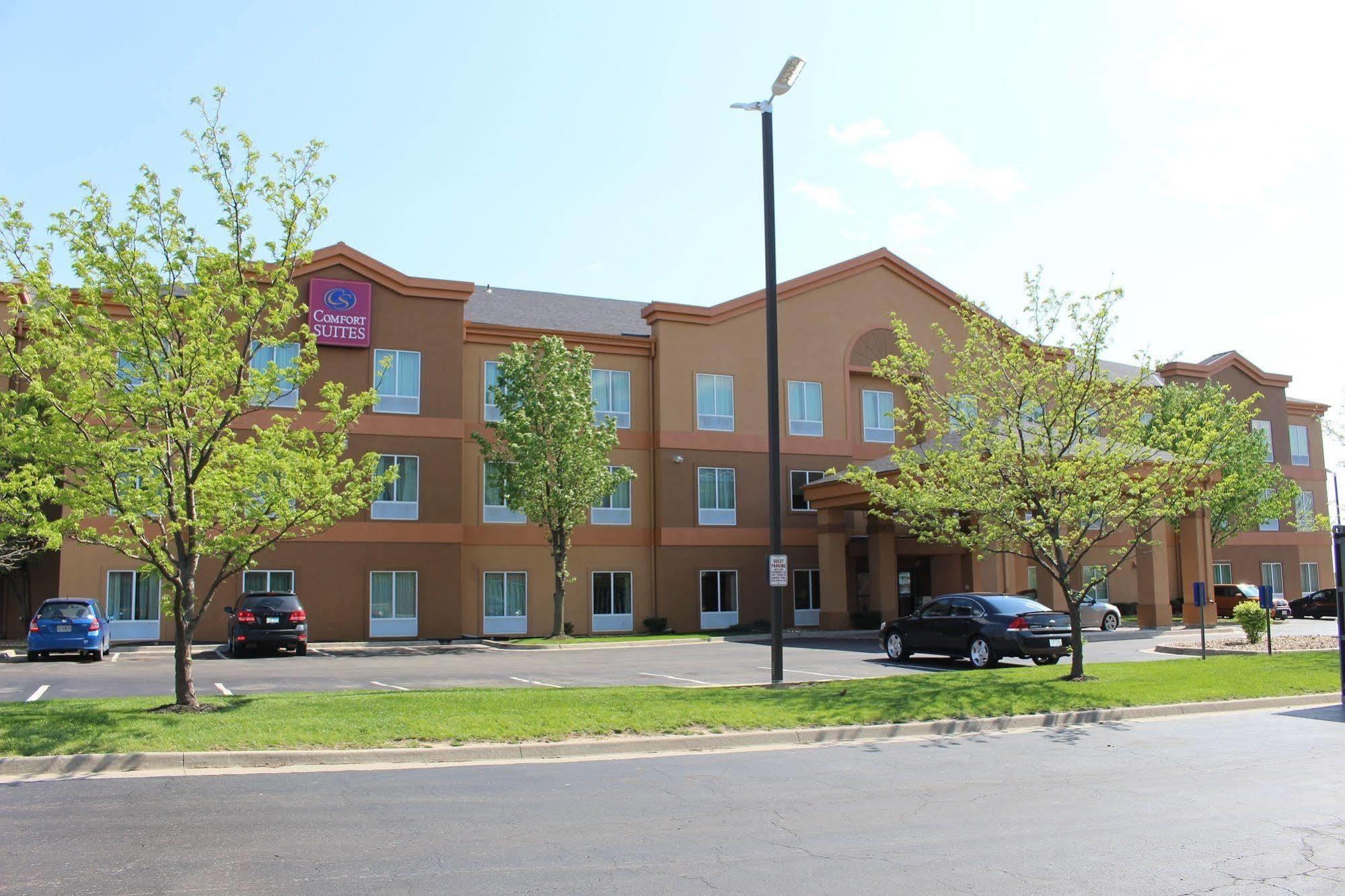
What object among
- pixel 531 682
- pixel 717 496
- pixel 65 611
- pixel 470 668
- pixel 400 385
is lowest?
pixel 470 668

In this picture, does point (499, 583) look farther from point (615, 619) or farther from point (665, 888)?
point (665, 888)

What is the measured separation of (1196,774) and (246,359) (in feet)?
37.6

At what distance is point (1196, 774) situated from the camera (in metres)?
9.46

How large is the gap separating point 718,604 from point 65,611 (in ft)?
64.2

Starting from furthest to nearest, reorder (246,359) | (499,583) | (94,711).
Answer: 1. (499,583)
2. (246,359)
3. (94,711)

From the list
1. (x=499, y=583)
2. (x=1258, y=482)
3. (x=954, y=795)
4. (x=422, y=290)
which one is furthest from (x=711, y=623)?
(x=954, y=795)

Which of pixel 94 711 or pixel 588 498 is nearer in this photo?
pixel 94 711

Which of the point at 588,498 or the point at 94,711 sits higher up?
the point at 588,498

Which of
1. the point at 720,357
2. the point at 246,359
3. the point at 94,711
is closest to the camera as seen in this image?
the point at 94,711

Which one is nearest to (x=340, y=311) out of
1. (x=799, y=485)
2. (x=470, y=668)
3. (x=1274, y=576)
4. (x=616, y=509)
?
(x=616, y=509)

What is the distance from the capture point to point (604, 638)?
31297 millimetres

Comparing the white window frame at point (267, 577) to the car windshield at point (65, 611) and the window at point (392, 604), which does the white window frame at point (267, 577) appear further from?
the car windshield at point (65, 611)

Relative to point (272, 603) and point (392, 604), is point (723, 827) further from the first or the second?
point (392, 604)

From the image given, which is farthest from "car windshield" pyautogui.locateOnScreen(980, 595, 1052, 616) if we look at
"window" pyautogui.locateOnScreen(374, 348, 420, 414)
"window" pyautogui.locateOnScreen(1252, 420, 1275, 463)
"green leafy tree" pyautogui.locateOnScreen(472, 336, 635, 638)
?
"window" pyautogui.locateOnScreen(1252, 420, 1275, 463)
